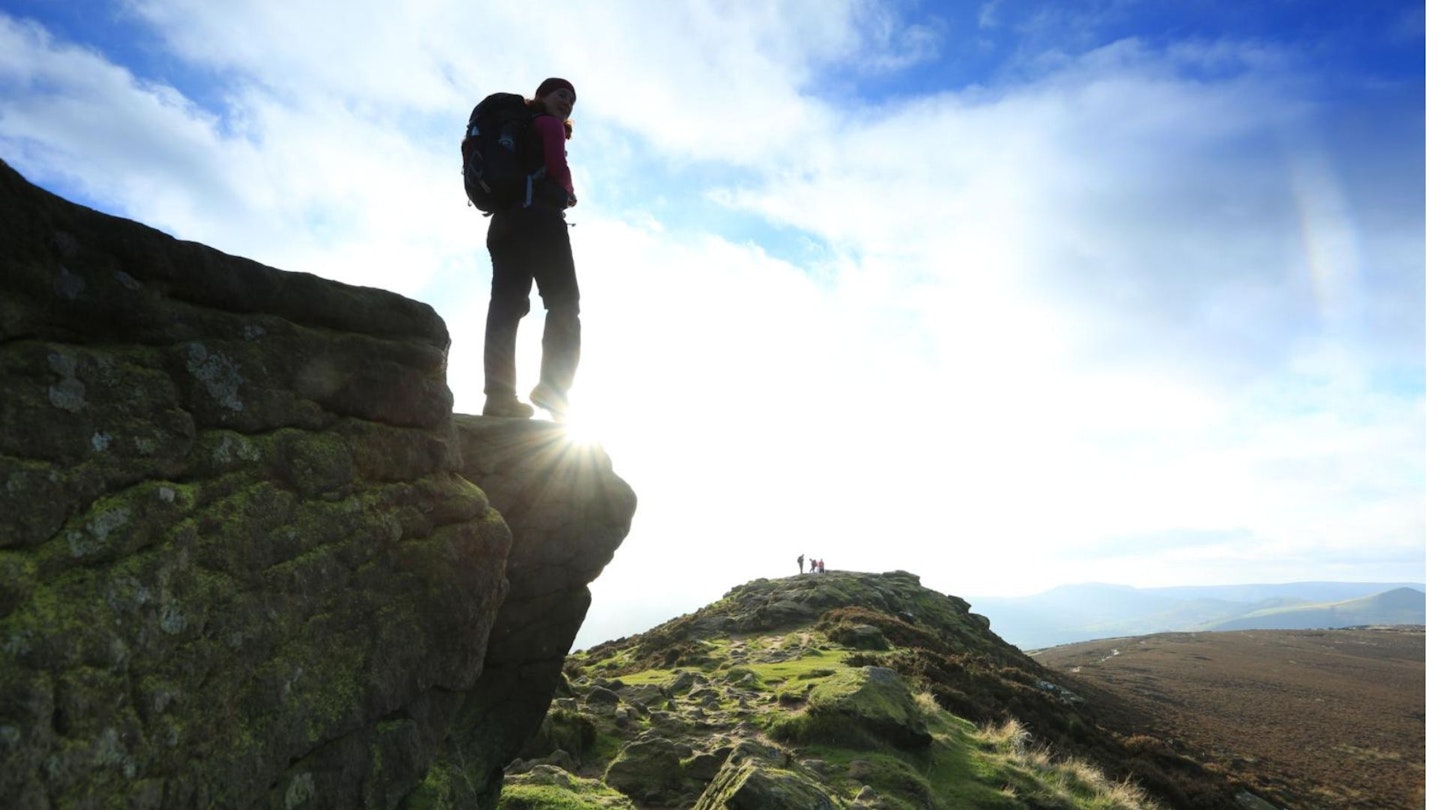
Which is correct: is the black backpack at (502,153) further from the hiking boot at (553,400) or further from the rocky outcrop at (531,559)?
the rocky outcrop at (531,559)

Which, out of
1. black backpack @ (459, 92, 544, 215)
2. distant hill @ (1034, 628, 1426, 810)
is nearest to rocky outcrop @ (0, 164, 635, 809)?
black backpack @ (459, 92, 544, 215)

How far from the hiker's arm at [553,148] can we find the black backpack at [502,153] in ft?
0.53

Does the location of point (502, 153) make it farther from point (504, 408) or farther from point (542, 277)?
point (504, 408)

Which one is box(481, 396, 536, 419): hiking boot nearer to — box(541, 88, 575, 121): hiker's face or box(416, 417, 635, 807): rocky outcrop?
box(416, 417, 635, 807): rocky outcrop

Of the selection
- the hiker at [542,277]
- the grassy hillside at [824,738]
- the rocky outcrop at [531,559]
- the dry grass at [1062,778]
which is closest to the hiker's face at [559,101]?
the hiker at [542,277]

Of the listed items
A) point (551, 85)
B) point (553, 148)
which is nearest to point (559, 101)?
point (551, 85)

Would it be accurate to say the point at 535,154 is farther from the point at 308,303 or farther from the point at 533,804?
the point at 533,804

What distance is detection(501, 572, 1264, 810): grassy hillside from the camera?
38.3 ft

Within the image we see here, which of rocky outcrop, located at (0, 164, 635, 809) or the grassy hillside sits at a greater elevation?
rocky outcrop, located at (0, 164, 635, 809)

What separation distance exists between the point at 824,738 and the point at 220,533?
1322 cm

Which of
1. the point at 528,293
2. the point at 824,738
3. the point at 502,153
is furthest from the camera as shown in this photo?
the point at 824,738

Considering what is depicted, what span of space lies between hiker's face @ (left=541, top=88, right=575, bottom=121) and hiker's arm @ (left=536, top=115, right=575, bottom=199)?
0.34 meters

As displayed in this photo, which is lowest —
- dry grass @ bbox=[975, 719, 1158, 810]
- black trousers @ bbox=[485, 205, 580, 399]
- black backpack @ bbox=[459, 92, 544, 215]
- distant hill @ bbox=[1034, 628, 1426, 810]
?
distant hill @ bbox=[1034, 628, 1426, 810]

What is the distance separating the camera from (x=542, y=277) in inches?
358
